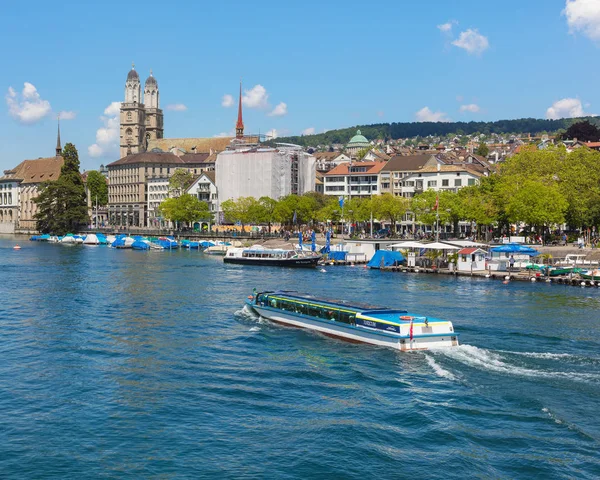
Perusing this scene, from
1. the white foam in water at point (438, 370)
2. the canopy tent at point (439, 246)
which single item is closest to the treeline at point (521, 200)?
the canopy tent at point (439, 246)

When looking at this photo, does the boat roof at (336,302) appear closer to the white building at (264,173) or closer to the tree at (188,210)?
the white building at (264,173)

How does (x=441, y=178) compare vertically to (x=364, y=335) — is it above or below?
above

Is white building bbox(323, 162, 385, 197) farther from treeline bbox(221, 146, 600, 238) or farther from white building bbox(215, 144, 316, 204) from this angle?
treeline bbox(221, 146, 600, 238)

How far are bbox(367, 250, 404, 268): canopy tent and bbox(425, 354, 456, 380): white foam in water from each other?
2132 inches

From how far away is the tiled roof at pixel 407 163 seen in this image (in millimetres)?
146000

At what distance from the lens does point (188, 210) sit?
161 metres

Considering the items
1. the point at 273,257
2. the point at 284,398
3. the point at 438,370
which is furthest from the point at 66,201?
the point at 284,398

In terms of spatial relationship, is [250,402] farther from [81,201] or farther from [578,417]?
[81,201]

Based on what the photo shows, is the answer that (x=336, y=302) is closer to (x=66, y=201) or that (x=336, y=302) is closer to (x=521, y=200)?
(x=521, y=200)

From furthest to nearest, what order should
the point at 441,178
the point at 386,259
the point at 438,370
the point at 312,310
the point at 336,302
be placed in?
the point at 441,178
the point at 386,259
the point at 336,302
the point at 312,310
the point at 438,370

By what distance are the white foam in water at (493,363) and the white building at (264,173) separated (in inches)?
4998

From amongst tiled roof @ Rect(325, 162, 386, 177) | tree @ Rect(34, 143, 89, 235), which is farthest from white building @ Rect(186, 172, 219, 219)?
tiled roof @ Rect(325, 162, 386, 177)

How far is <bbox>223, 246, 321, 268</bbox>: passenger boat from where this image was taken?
92125 millimetres

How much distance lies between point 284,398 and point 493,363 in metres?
10.9
